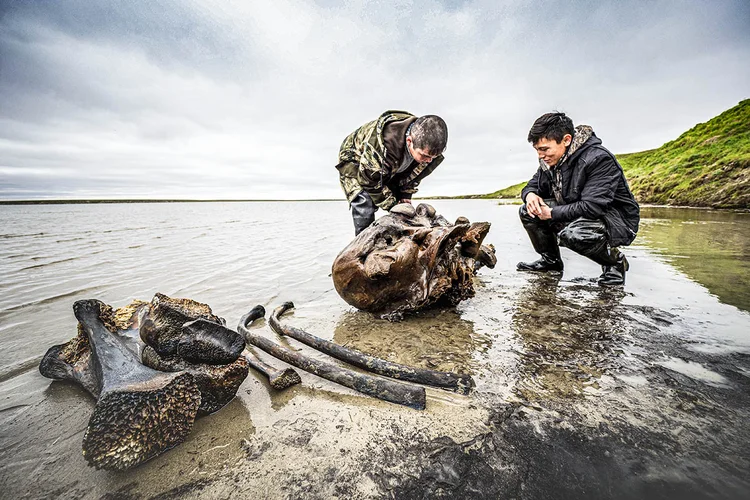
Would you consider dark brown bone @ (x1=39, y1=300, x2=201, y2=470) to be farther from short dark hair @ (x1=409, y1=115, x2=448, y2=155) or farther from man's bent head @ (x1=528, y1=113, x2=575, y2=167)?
man's bent head @ (x1=528, y1=113, x2=575, y2=167)

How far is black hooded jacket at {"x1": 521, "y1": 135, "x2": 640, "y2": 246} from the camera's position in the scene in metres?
3.74

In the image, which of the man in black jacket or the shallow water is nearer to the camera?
the shallow water

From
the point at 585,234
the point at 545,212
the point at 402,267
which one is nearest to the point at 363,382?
the point at 402,267

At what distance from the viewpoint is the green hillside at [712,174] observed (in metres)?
13.8

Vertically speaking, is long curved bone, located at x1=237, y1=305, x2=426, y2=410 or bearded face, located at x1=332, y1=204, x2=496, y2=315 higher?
bearded face, located at x1=332, y1=204, x2=496, y2=315

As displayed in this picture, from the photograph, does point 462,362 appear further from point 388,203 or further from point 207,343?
point 388,203

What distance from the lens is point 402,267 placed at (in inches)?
105

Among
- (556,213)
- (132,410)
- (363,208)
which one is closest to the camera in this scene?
(132,410)

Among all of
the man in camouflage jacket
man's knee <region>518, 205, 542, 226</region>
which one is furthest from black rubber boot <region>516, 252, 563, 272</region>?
the man in camouflage jacket

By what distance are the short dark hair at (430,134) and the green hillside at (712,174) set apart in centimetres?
1764

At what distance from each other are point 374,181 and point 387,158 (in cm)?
36

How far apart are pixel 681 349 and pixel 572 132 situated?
2889 mm

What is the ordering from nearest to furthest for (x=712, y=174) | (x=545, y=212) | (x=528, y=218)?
(x=545, y=212) → (x=528, y=218) → (x=712, y=174)

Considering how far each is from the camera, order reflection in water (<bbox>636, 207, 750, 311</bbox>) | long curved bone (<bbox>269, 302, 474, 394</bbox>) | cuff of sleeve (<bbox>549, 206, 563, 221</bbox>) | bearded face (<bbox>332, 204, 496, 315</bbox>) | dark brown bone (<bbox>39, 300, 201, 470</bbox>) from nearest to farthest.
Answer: dark brown bone (<bbox>39, 300, 201, 470</bbox>) < long curved bone (<bbox>269, 302, 474, 394</bbox>) < bearded face (<bbox>332, 204, 496, 315</bbox>) < reflection in water (<bbox>636, 207, 750, 311</bbox>) < cuff of sleeve (<bbox>549, 206, 563, 221</bbox>)
